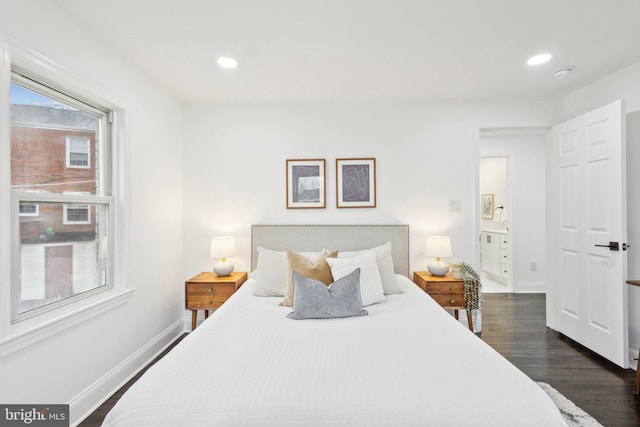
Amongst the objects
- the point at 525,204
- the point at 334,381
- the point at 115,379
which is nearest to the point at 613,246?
the point at 525,204

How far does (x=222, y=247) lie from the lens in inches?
122

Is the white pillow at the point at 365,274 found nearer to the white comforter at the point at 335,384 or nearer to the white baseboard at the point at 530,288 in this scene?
the white comforter at the point at 335,384

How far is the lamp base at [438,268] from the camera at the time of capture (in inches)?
120

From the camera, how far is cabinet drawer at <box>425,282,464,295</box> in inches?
115

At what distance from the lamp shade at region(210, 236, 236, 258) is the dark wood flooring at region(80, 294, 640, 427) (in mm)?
1180

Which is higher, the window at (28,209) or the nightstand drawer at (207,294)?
the window at (28,209)

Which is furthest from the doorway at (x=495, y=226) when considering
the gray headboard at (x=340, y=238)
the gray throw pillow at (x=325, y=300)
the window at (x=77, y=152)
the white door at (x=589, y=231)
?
the window at (x=77, y=152)

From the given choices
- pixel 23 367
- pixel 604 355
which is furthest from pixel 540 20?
pixel 23 367

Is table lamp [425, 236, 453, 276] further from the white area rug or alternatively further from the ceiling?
A: the ceiling

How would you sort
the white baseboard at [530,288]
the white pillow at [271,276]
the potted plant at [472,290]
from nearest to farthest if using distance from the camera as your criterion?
the white pillow at [271,276] → the potted plant at [472,290] → the white baseboard at [530,288]

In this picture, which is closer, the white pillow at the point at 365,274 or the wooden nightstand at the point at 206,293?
the white pillow at the point at 365,274

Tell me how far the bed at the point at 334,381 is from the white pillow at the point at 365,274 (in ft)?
1.33

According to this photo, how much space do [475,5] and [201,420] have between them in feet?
7.88

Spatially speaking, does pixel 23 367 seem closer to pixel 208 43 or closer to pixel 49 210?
pixel 49 210
